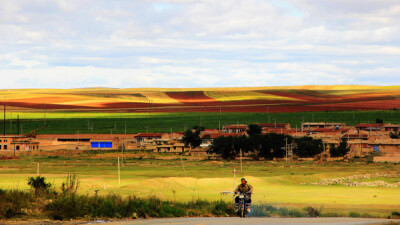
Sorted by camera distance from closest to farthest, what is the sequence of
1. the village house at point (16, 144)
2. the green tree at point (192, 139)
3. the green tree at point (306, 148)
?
the green tree at point (306, 148)
the village house at point (16, 144)
the green tree at point (192, 139)

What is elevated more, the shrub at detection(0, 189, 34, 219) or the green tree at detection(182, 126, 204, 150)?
the green tree at detection(182, 126, 204, 150)

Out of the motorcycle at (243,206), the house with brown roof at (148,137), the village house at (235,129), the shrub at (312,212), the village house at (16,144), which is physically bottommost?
the shrub at (312,212)

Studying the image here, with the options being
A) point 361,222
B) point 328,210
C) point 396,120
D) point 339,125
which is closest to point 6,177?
point 328,210

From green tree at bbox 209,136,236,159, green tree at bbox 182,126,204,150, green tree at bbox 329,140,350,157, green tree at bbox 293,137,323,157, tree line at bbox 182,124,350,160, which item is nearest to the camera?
green tree at bbox 293,137,323,157

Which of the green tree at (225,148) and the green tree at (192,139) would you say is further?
the green tree at (192,139)

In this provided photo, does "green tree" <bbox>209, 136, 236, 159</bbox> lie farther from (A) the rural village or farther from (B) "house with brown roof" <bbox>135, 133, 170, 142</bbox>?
(B) "house with brown roof" <bbox>135, 133, 170, 142</bbox>

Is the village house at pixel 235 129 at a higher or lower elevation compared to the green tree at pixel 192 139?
higher

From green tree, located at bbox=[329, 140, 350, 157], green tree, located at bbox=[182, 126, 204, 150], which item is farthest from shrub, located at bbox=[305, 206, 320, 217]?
green tree, located at bbox=[182, 126, 204, 150]

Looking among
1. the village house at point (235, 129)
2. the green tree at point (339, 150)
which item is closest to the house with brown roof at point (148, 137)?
the village house at point (235, 129)

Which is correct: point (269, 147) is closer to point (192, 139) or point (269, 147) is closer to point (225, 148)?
point (225, 148)

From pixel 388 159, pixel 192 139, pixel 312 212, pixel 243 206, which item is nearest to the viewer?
pixel 243 206

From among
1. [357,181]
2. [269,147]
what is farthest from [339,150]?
[357,181]

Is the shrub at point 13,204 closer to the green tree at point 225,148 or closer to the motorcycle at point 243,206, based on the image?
the motorcycle at point 243,206

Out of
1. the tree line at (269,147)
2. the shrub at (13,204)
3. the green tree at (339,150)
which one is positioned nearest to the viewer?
the shrub at (13,204)
